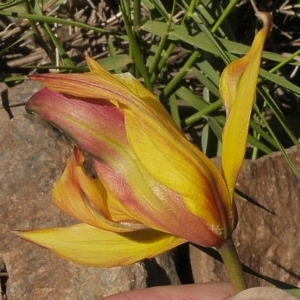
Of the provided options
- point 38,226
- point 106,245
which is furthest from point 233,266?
point 38,226

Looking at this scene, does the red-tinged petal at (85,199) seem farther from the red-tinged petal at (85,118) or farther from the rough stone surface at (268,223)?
the rough stone surface at (268,223)

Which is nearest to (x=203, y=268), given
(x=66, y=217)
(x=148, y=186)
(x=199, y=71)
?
(x=66, y=217)

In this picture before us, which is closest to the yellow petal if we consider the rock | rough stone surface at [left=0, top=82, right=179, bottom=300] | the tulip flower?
the tulip flower

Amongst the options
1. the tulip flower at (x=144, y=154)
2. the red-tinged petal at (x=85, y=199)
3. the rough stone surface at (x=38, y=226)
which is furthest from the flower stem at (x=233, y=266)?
the rough stone surface at (x=38, y=226)

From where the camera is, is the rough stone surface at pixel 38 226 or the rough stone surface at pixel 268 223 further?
the rough stone surface at pixel 268 223

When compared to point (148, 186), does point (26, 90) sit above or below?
below

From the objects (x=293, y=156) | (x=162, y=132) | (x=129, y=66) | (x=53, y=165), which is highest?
(x=162, y=132)

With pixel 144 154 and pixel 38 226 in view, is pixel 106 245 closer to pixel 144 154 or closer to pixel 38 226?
pixel 144 154

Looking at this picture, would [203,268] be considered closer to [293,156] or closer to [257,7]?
[293,156]
